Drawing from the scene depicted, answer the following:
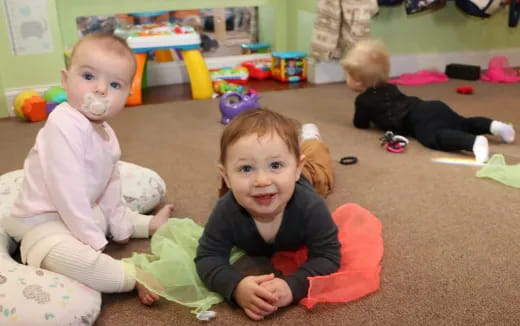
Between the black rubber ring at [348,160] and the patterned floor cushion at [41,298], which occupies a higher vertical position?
the patterned floor cushion at [41,298]

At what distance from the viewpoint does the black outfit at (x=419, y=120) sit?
6.05 ft

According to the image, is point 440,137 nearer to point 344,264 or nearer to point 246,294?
point 344,264

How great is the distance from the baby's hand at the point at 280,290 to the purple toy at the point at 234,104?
132 centimetres

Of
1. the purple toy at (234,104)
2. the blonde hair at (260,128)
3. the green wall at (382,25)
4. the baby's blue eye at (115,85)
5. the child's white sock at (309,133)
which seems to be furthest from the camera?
the green wall at (382,25)

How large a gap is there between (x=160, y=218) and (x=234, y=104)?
1.04 m

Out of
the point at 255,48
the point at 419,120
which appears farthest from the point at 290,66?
the point at 419,120

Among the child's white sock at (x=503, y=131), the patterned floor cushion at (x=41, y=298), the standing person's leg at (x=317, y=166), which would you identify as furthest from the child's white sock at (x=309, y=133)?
the patterned floor cushion at (x=41, y=298)

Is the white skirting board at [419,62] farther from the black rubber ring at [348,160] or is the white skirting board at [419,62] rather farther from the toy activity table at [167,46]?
the black rubber ring at [348,160]

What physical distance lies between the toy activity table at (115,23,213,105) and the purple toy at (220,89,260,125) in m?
0.48

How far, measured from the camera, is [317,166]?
1505 mm

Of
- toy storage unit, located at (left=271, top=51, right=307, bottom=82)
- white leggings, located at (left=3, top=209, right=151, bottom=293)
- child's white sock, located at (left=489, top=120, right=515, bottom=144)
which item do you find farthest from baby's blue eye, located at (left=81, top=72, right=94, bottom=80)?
toy storage unit, located at (left=271, top=51, right=307, bottom=82)

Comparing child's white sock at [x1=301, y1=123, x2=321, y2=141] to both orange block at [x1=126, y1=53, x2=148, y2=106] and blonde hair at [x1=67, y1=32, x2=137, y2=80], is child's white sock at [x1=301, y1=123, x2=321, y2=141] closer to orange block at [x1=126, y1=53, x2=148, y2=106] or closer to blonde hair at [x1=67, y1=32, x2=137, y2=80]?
blonde hair at [x1=67, y1=32, x2=137, y2=80]

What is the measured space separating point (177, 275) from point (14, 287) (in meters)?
0.30

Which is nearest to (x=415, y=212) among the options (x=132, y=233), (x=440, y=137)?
(x=440, y=137)
